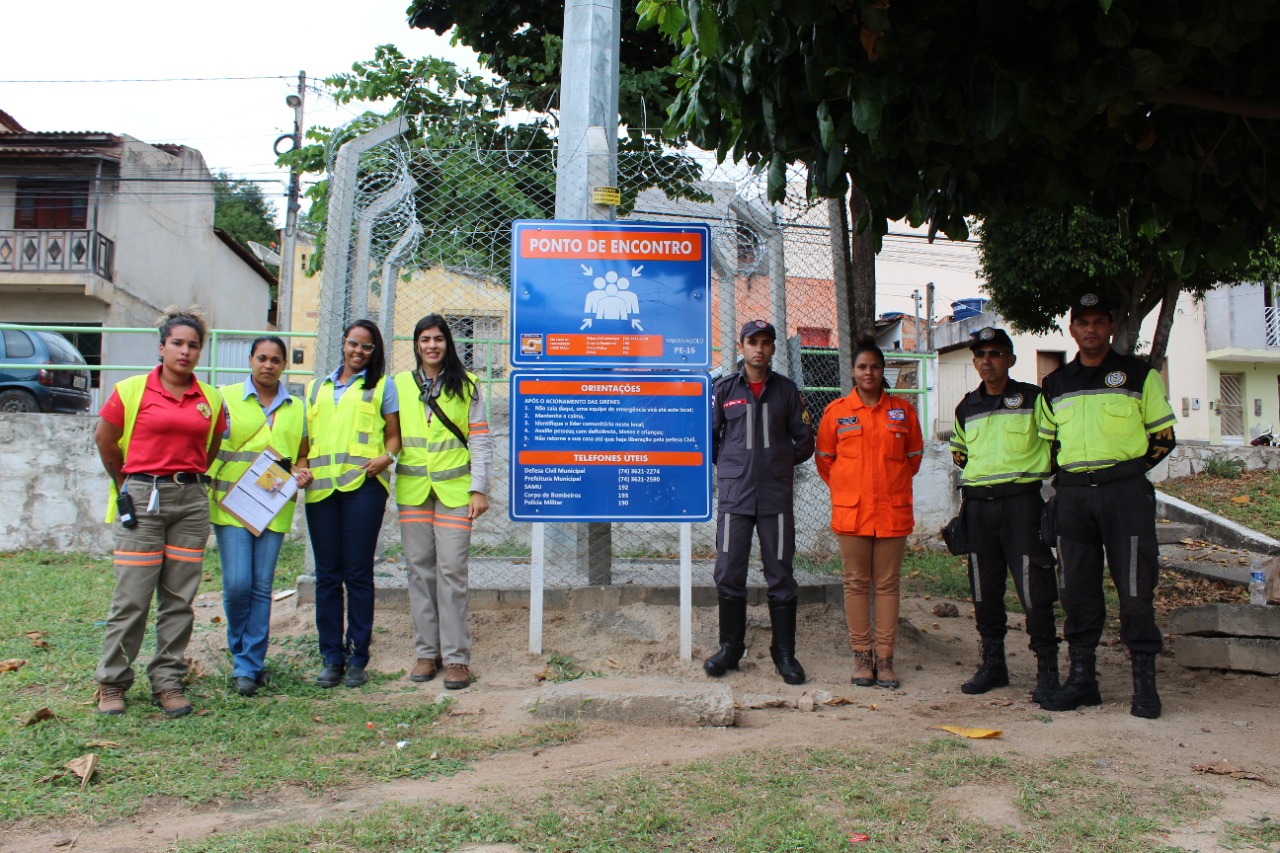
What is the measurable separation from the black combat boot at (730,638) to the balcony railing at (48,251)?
19804 millimetres

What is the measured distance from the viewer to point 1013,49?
3795 millimetres

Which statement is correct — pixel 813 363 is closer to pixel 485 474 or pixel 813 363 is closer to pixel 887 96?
pixel 485 474

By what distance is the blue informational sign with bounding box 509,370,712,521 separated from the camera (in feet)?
18.1

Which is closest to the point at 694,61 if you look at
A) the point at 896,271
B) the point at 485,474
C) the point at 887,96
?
the point at 887,96

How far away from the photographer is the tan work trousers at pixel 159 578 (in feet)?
14.5

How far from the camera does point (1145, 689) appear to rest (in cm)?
464

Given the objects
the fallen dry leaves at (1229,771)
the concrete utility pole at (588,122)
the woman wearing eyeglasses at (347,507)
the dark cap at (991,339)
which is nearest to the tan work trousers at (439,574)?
the woman wearing eyeglasses at (347,507)

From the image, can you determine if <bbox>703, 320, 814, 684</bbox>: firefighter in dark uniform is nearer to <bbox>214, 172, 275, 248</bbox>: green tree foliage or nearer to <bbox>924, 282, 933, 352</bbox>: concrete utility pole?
<bbox>924, 282, 933, 352</bbox>: concrete utility pole

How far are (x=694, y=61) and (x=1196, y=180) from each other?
2.38m

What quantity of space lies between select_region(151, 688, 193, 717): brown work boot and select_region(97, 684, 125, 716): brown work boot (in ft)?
0.47

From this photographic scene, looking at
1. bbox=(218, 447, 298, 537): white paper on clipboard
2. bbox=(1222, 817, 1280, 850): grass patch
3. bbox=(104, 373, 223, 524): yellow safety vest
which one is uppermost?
bbox=(104, 373, 223, 524): yellow safety vest

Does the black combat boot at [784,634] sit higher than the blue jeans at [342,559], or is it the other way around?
the blue jeans at [342,559]

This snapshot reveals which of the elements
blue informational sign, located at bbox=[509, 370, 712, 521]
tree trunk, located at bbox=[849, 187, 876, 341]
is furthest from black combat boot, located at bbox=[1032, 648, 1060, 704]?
tree trunk, located at bbox=[849, 187, 876, 341]

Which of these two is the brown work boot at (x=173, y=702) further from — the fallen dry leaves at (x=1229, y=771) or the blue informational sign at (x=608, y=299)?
the fallen dry leaves at (x=1229, y=771)
